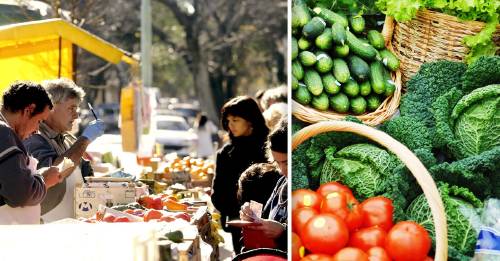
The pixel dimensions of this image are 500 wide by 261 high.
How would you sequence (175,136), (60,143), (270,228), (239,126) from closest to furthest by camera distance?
(270,228)
(60,143)
(239,126)
(175,136)

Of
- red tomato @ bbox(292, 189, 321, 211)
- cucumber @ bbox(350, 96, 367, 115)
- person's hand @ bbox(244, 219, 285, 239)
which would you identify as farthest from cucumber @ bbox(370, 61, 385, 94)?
person's hand @ bbox(244, 219, 285, 239)

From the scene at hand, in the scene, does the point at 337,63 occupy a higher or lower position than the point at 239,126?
higher

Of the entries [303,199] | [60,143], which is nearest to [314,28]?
[303,199]

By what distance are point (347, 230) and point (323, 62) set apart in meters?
0.96

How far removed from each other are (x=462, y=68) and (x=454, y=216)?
2.80ft

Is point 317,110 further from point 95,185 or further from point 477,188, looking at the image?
point 95,185

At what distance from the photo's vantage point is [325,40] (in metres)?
4.81

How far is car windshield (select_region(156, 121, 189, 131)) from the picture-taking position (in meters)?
26.3

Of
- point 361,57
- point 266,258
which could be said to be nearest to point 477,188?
point 361,57

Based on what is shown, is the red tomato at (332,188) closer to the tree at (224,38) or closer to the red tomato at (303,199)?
the red tomato at (303,199)

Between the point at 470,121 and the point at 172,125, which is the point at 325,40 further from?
the point at 172,125

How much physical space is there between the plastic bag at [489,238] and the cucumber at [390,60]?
977 mm

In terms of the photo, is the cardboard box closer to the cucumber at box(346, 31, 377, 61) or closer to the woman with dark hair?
the woman with dark hair

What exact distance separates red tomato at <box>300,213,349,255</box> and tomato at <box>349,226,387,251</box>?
0.08 metres
